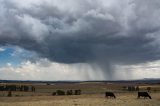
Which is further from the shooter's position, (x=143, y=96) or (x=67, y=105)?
(x=143, y=96)

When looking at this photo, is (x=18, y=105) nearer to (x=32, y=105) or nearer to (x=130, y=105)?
(x=32, y=105)

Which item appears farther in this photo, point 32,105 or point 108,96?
point 108,96

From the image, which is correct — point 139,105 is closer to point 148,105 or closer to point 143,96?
point 148,105

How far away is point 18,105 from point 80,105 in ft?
32.0

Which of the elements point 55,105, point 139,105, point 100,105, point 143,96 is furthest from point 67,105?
point 143,96

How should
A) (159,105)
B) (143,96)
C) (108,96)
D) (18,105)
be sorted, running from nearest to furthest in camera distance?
(159,105), (18,105), (143,96), (108,96)

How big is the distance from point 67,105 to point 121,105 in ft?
26.1

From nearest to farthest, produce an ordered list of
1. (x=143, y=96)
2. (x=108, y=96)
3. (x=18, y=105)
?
(x=18, y=105) < (x=143, y=96) < (x=108, y=96)

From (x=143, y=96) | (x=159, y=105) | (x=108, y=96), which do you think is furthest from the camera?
(x=108, y=96)

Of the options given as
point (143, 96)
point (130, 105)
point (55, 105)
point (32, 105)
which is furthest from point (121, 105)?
point (143, 96)

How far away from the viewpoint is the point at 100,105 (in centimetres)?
4325

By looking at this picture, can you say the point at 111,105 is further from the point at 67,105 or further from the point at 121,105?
the point at 67,105

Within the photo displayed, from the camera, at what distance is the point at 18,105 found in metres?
45.4

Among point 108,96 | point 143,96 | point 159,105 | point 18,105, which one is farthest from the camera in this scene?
point 108,96
